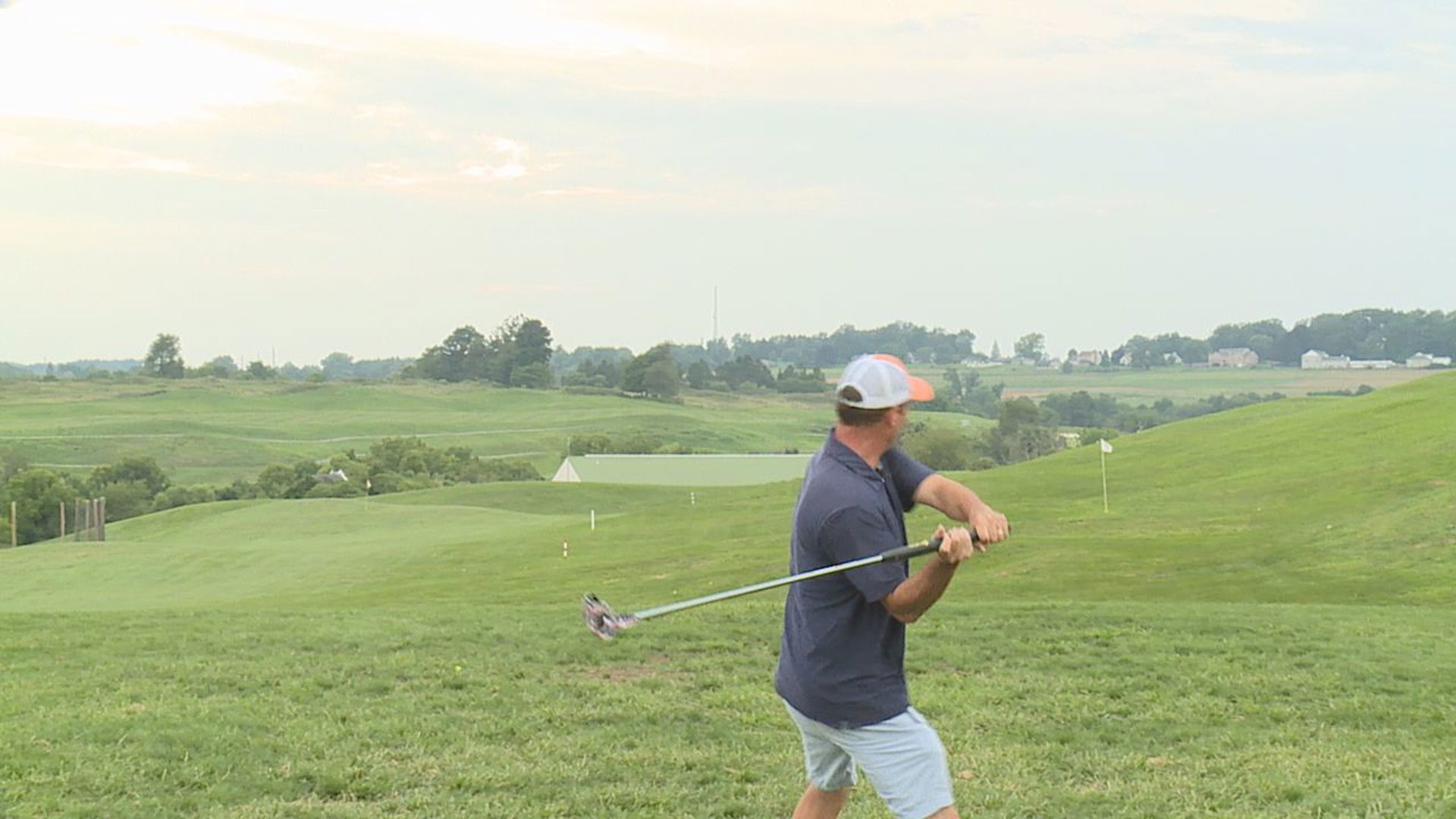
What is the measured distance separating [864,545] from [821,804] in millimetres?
Answer: 1595

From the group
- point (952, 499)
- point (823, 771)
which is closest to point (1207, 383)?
point (823, 771)

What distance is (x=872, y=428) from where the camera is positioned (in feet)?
20.5

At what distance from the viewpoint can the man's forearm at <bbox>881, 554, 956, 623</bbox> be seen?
230 inches

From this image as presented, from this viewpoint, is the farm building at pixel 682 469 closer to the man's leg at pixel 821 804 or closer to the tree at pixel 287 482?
the tree at pixel 287 482

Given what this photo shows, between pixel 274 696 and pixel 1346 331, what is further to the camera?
pixel 1346 331

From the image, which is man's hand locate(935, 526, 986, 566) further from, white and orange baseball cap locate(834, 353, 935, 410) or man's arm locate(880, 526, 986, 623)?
white and orange baseball cap locate(834, 353, 935, 410)

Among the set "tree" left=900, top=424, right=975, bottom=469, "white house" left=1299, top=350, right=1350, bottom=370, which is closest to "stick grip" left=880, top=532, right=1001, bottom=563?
"tree" left=900, top=424, right=975, bottom=469

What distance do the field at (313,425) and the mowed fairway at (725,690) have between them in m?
101

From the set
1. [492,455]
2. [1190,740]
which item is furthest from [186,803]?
[492,455]

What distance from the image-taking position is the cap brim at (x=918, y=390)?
20.5 feet

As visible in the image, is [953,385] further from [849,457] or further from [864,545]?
[864,545]

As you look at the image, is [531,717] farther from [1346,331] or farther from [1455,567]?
[1346,331]

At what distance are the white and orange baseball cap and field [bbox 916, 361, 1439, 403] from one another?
144 meters

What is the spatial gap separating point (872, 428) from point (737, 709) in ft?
22.9
